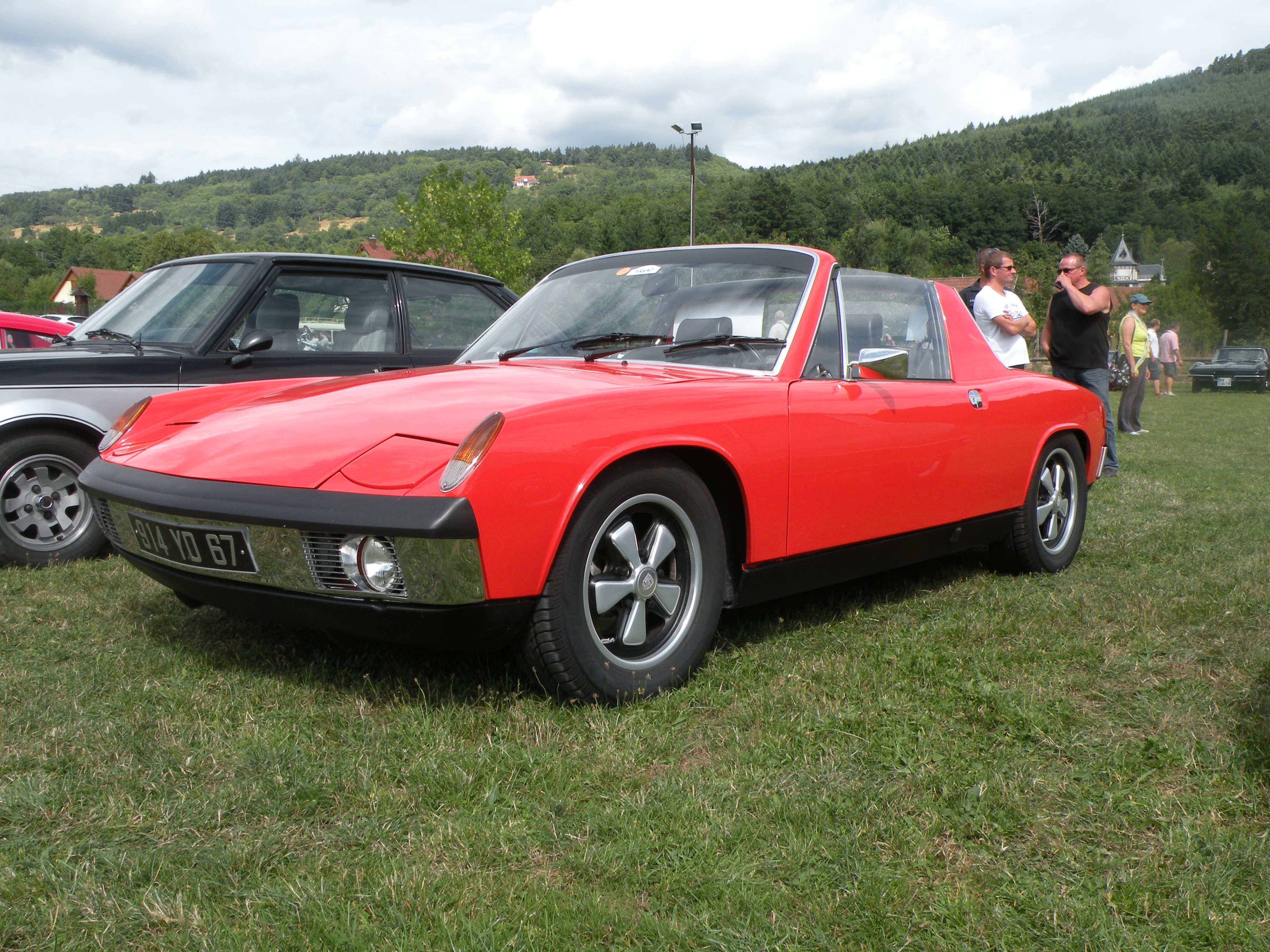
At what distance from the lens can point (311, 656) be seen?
11.4ft

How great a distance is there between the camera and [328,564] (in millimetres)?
2695

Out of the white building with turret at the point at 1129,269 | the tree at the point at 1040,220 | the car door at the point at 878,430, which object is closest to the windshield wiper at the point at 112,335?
the car door at the point at 878,430

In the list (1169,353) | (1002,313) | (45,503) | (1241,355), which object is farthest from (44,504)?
(1241,355)

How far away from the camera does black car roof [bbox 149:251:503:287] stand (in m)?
5.74

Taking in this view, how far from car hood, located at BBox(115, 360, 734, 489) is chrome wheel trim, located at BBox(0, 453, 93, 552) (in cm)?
169

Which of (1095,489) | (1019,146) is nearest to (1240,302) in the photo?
(1095,489)

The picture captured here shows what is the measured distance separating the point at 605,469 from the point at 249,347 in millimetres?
3130

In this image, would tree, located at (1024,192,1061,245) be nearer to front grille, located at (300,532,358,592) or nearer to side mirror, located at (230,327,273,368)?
side mirror, located at (230,327,273,368)

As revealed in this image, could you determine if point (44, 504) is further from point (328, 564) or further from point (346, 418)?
point (328, 564)

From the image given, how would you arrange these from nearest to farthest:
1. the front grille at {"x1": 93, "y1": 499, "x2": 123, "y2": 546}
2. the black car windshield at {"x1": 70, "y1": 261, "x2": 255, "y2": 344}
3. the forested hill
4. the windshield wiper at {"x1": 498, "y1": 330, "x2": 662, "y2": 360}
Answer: the front grille at {"x1": 93, "y1": 499, "x2": 123, "y2": 546}, the windshield wiper at {"x1": 498, "y1": 330, "x2": 662, "y2": 360}, the black car windshield at {"x1": 70, "y1": 261, "x2": 255, "y2": 344}, the forested hill

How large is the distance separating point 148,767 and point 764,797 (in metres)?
1.49

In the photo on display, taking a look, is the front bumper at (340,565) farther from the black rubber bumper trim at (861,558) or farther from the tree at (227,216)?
the tree at (227,216)

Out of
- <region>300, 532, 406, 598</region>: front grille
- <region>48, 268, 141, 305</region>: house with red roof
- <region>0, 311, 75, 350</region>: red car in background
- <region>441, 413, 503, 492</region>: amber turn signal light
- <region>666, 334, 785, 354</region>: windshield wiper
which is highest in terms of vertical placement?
<region>48, 268, 141, 305</region>: house with red roof

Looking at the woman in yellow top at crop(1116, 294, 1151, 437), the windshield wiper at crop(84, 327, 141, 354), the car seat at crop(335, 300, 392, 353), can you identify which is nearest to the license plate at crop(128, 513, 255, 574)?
the windshield wiper at crop(84, 327, 141, 354)
